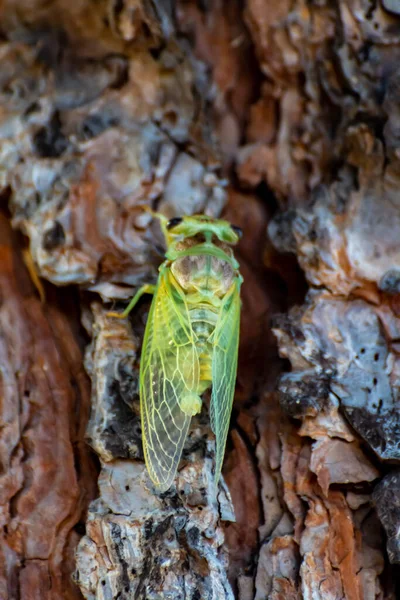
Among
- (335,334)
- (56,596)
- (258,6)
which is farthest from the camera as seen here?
(258,6)

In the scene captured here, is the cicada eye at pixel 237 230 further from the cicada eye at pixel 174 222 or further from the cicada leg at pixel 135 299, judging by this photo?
the cicada leg at pixel 135 299

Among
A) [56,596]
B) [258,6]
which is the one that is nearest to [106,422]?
[56,596]

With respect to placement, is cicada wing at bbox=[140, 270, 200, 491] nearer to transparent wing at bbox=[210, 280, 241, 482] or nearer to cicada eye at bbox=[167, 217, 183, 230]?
transparent wing at bbox=[210, 280, 241, 482]

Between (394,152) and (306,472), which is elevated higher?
(394,152)

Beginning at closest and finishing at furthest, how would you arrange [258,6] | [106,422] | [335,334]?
1. [106,422]
2. [335,334]
3. [258,6]

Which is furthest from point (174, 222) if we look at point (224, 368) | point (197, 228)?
point (224, 368)

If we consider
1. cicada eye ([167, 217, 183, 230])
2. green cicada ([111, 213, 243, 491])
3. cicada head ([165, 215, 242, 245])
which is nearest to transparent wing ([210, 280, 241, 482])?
green cicada ([111, 213, 243, 491])

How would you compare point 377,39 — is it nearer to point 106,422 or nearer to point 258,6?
point 258,6
